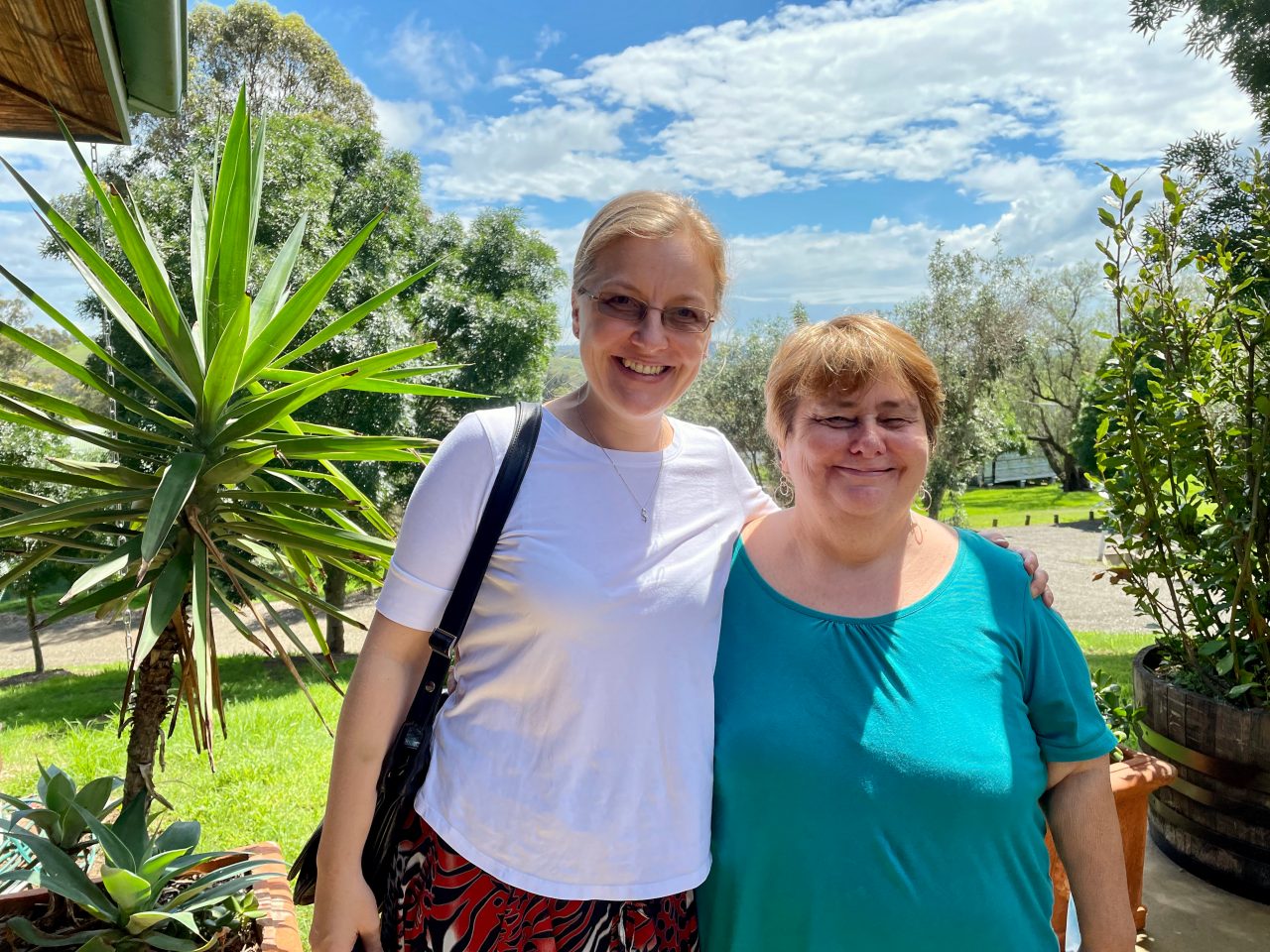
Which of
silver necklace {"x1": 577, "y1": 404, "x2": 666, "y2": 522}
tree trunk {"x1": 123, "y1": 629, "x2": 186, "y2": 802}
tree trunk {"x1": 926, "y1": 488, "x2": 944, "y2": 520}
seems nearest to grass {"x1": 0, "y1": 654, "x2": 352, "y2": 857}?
tree trunk {"x1": 123, "y1": 629, "x2": 186, "y2": 802}

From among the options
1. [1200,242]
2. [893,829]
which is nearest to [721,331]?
[893,829]

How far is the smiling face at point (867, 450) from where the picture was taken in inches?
72.6

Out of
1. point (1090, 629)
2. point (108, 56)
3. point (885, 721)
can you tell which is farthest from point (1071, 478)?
point (108, 56)

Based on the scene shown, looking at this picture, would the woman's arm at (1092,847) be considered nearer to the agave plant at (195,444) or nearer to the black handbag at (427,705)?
the black handbag at (427,705)

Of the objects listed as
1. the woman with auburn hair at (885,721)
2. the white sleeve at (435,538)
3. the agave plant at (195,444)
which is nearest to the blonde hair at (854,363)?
the woman with auburn hair at (885,721)

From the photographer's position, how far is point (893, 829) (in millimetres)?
1670

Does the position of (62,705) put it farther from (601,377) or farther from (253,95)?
(253,95)

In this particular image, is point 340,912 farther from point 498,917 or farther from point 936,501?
point 936,501

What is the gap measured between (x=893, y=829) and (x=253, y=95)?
34.4m

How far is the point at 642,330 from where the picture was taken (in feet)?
5.79

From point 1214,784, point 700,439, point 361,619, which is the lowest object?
point 361,619

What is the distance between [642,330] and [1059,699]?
113 centimetres

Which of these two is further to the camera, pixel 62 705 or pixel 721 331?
pixel 62 705

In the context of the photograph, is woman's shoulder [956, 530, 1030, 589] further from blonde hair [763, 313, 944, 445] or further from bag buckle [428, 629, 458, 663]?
bag buckle [428, 629, 458, 663]
